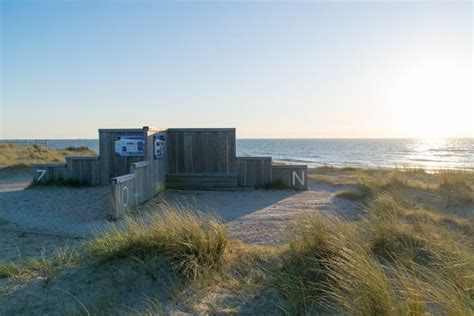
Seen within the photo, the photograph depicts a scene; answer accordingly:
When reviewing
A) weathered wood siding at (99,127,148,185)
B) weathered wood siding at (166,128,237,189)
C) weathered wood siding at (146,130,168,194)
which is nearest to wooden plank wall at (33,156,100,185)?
weathered wood siding at (99,127,148,185)

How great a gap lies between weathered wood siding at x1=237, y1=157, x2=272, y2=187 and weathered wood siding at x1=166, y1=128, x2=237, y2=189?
0.33 m

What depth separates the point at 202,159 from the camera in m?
12.9

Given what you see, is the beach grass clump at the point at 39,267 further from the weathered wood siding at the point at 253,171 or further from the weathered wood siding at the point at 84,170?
the weathered wood siding at the point at 253,171

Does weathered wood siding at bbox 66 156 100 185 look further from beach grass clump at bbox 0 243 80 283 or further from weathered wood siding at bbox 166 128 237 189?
beach grass clump at bbox 0 243 80 283

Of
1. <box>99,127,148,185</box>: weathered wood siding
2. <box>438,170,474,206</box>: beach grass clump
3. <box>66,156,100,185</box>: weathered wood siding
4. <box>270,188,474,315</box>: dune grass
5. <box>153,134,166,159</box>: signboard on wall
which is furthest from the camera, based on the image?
<box>66,156,100,185</box>: weathered wood siding

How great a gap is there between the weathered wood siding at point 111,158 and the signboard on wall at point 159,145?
2.02 feet

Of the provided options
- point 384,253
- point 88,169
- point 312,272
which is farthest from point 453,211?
point 88,169

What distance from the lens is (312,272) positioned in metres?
3.95

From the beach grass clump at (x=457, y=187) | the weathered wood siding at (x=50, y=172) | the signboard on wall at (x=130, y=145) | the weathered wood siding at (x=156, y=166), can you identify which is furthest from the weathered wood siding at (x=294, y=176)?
the weathered wood siding at (x=50, y=172)

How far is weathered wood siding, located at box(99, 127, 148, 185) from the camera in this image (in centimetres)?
1211

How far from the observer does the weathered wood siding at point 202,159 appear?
12797mm

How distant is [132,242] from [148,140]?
21.9ft

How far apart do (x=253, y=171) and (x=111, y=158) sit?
497 centimetres

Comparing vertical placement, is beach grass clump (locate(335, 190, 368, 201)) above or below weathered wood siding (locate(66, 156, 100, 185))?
below
